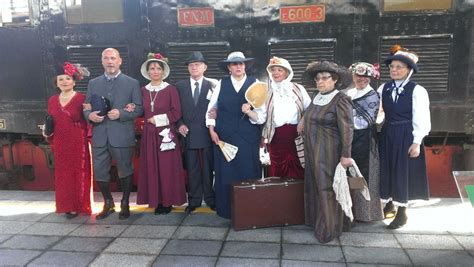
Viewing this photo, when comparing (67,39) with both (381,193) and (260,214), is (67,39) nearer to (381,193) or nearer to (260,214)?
(260,214)

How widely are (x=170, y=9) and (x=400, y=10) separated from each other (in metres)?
2.60

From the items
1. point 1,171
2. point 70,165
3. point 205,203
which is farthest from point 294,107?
point 1,171

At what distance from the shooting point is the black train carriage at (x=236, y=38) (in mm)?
4184

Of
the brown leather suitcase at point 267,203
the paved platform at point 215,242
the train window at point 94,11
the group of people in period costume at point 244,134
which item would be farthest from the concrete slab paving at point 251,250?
the train window at point 94,11

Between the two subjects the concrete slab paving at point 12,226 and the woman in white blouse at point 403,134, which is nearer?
the woman in white blouse at point 403,134

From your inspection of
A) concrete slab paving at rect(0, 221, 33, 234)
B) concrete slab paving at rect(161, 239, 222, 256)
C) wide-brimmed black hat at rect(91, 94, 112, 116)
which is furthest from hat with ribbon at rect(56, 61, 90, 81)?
concrete slab paving at rect(161, 239, 222, 256)

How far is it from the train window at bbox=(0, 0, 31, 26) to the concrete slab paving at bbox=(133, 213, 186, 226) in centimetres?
294

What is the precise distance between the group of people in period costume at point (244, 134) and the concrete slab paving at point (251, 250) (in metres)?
0.44

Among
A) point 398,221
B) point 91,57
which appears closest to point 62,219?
point 91,57

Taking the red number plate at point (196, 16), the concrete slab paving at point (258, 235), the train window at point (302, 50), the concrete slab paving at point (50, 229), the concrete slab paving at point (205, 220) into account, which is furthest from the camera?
the red number plate at point (196, 16)

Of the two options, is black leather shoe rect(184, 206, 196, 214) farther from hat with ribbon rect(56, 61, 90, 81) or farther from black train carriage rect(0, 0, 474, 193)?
hat with ribbon rect(56, 61, 90, 81)

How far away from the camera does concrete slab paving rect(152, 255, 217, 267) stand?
286 centimetres

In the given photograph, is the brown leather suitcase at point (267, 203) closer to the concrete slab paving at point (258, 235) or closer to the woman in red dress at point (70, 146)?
the concrete slab paving at point (258, 235)

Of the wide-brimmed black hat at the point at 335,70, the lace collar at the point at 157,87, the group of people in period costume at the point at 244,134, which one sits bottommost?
the group of people in period costume at the point at 244,134
